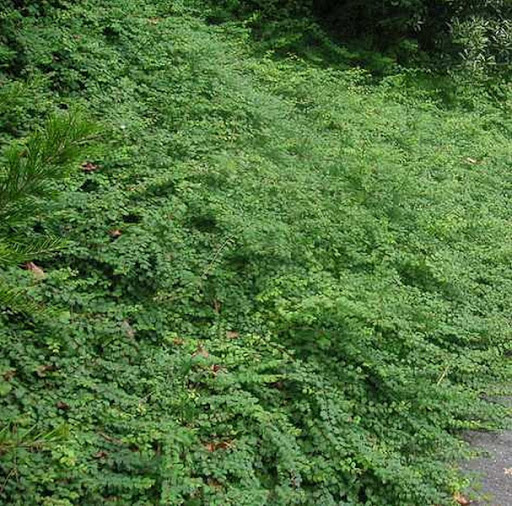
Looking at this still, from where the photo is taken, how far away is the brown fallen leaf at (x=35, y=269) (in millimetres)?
3856

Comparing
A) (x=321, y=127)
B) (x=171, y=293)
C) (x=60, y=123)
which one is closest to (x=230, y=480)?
(x=171, y=293)

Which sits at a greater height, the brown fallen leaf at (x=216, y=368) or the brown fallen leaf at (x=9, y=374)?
the brown fallen leaf at (x=216, y=368)

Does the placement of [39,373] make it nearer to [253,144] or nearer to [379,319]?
[379,319]

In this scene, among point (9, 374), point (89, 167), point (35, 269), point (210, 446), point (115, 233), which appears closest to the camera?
point (9, 374)

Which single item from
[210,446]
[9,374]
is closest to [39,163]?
[9,374]

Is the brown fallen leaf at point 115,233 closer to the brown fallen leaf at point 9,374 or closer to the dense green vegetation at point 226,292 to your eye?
the dense green vegetation at point 226,292

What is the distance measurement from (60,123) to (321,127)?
4908mm

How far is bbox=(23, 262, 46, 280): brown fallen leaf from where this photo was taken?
3.86m

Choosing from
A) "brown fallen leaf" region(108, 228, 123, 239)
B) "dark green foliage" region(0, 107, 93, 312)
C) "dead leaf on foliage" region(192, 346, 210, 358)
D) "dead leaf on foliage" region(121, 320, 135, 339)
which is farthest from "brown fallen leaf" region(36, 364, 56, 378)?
"dark green foliage" region(0, 107, 93, 312)

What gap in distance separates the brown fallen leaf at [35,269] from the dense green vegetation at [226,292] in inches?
0.7

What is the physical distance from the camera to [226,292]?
4.37 m

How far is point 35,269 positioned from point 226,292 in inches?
42.8

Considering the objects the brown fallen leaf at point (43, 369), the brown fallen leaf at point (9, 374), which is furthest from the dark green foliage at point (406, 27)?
the brown fallen leaf at point (9, 374)

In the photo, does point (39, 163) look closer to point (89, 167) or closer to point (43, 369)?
point (43, 369)
